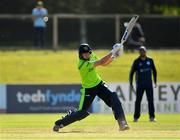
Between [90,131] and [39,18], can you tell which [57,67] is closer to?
[39,18]

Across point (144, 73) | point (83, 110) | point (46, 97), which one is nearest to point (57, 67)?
point (46, 97)

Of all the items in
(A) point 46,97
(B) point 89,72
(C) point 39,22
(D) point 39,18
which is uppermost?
(B) point 89,72

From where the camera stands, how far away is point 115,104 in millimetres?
18344

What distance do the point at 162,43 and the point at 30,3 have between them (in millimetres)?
7921

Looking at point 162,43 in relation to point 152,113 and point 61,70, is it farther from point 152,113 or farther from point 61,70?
point 152,113

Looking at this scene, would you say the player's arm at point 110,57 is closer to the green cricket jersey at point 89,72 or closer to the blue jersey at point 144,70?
the green cricket jersey at point 89,72

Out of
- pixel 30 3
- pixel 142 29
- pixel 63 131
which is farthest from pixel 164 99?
pixel 30 3

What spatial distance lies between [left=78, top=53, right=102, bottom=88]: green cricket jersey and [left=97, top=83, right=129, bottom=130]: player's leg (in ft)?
0.65

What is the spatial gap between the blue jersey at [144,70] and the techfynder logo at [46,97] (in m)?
6.00

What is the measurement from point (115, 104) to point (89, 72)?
3.01 ft

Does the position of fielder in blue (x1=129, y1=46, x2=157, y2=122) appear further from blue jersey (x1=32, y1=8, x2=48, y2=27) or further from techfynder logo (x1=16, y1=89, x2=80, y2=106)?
blue jersey (x1=32, y1=8, x2=48, y2=27)

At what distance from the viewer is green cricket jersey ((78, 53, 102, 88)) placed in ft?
59.8

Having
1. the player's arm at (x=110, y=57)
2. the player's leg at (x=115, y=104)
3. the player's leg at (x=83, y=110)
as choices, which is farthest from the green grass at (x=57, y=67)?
the player's arm at (x=110, y=57)

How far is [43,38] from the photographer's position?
36.9 m
